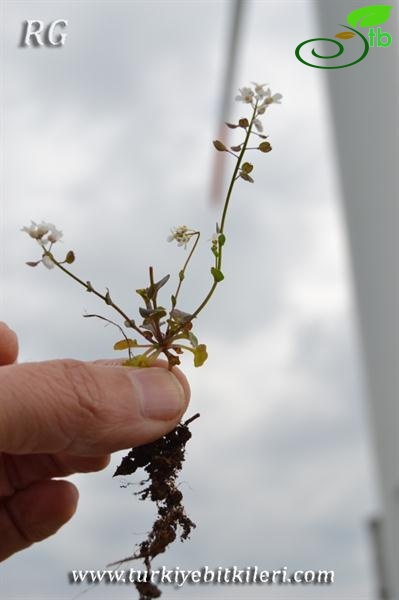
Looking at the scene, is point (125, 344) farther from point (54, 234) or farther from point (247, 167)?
point (247, 167)

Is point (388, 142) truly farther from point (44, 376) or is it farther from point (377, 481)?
point (44, 376)

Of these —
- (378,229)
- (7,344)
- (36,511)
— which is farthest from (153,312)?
(378,229)

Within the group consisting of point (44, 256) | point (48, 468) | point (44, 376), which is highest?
point (44, 256)

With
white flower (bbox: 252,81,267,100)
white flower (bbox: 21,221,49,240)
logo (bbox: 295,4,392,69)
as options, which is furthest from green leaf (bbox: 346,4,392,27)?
white flower (bbox: 21,221,49,240)

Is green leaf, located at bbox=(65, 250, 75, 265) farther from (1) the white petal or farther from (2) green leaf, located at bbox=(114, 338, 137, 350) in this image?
(2) green leaf, located at bbox=(114, 338, 137, 350)

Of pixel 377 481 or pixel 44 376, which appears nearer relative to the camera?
pixel 44 376

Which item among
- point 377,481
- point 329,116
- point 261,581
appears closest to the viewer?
point 261,581

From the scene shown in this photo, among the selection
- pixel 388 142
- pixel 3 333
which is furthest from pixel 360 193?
pixel 3 333
